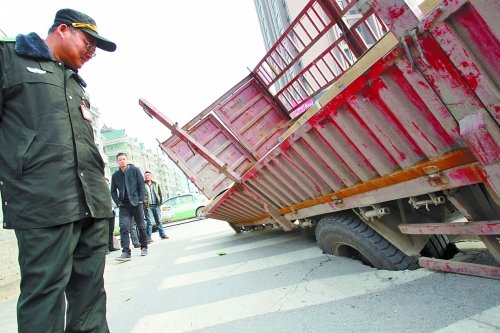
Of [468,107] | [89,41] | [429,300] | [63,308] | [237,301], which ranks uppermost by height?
[89,41]

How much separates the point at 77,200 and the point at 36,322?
55 cm

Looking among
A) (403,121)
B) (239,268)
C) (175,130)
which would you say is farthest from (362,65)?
(239,268)

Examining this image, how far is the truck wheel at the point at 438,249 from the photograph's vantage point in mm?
2730

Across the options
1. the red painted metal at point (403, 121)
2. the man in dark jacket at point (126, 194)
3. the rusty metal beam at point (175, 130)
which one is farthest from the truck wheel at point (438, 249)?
the man in dark jacket at point (126, 194)

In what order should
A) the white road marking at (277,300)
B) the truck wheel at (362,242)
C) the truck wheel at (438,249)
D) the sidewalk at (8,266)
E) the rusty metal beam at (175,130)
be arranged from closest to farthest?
1. the white road marking at (277,300)
2. the truck wheel at (362,242)
3. the truck wheel at (438,249)
4. the rusty metal beam at (175,130)
5. the sidewalk at (8,266)

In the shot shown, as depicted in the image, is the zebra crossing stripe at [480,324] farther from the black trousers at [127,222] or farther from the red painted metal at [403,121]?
the black trousers at [127,222]

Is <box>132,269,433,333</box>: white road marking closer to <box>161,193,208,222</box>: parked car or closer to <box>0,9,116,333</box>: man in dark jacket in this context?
<box>0,9,116,333</box>: man in dark jacket

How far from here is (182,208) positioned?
1778cm

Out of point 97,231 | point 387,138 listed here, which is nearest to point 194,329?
point 97,231

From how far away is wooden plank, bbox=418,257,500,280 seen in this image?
1973 mm

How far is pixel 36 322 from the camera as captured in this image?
133cm

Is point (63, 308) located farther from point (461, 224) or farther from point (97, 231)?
point (461, 224)

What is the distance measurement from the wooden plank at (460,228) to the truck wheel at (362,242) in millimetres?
331

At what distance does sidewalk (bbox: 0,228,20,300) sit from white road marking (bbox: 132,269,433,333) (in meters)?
3.00
